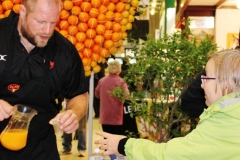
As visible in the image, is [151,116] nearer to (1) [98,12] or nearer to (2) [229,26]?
(1) [98,12]

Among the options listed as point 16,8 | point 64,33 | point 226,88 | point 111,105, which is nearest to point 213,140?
point 226,88

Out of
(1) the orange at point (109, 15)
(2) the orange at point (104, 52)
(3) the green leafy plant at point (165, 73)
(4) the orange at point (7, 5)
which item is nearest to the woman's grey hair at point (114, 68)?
(3) the green leafy plant at point (165, 73)

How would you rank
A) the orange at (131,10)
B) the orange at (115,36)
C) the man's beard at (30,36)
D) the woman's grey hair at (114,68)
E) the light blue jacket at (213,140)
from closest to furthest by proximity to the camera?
the light blue jacket at (213,140)
the man's beard at (30,36)
the orange at (115,36)
the orange at (131,10)
the woman's grey hair at (114,68)

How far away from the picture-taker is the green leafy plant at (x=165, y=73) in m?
4.11

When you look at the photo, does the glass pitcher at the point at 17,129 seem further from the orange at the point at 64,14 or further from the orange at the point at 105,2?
the orange at the point at 105,2

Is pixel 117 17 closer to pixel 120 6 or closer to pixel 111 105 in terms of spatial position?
pixel 120 6

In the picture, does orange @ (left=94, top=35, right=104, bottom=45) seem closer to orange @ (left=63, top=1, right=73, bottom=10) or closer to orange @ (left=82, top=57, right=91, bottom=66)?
orange @ (left=82, top=57, right=91, bottom=66)

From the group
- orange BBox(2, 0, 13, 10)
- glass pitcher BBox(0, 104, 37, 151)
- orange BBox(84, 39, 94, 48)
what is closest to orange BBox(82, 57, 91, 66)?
orange BBox(84, 39, 94, 48)

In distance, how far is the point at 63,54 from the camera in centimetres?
271

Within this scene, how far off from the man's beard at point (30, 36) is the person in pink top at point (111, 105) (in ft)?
14.7

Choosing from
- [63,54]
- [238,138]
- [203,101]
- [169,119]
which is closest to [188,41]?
[169,119]

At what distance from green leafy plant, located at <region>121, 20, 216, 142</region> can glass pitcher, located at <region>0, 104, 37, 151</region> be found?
1970mm

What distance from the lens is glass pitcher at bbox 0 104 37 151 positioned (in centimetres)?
223

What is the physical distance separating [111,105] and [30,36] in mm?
4691
